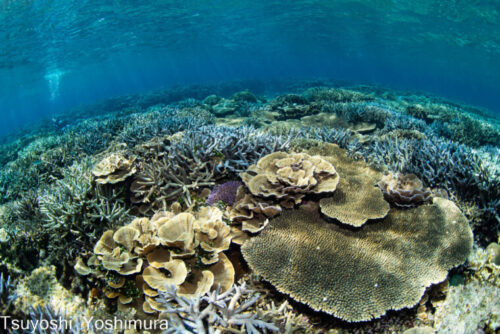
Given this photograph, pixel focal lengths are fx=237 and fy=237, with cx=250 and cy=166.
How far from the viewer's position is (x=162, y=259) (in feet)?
8.59

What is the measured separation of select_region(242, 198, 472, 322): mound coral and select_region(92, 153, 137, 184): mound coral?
96.5 inches

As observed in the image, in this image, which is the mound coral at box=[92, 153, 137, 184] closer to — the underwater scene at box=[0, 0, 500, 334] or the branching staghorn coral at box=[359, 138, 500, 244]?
the underwater scene at box=[0, 0, 500, 334]

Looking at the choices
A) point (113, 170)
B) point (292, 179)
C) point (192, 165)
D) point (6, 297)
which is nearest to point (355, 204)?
point (292, 179)

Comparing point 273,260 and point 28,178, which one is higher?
point 273,260

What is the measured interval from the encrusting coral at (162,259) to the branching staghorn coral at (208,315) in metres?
0.12

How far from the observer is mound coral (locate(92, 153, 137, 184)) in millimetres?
3789

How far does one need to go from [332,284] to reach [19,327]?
121 inches

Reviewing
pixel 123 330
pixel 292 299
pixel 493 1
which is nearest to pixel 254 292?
pixel 292 299

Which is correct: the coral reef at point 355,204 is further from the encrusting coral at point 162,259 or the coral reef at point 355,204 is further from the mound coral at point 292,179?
the encrusting coral at point 162,259

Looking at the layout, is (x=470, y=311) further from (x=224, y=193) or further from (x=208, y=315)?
(x=224, y=193)

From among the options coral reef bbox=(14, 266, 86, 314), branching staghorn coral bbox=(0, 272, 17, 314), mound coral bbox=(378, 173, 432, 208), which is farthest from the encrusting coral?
mound coral bbox=(378, 173, 432, 208)

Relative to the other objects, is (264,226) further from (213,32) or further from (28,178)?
(213,32)

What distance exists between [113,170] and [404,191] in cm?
437

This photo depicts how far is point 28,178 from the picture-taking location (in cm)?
707
